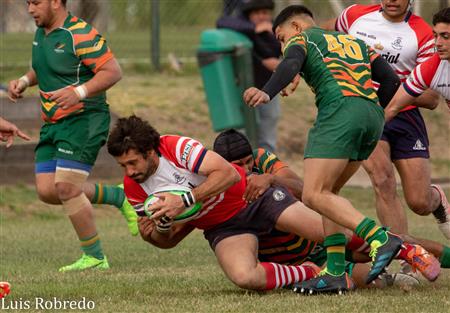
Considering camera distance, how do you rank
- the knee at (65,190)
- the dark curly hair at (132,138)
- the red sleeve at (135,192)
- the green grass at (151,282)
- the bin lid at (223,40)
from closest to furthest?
the green grass at (151,282)
the dark curly hair at (132,138)
the red sleeve at (135,192)
the knee at (65,190)
the bin lid at (223,40)

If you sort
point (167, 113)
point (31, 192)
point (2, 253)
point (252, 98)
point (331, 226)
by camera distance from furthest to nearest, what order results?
point (167, 113)
point (31, 192)
point (2, 253)
point (331, 226)
point (252, 98)

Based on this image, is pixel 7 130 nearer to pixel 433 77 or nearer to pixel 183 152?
pixel 183 152

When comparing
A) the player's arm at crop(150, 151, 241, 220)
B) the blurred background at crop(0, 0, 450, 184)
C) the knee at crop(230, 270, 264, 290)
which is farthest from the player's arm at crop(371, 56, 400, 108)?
the blurred background at crop(0, 0, 450, 184)

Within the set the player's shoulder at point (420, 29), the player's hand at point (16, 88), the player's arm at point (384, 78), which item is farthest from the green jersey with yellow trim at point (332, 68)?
the player's hand at point (16, 88)

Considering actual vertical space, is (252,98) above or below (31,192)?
above

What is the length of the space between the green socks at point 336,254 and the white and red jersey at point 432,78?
3.97 feet

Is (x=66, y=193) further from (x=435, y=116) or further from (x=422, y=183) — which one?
(x=435, y=116)

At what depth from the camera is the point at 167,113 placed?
16594mm

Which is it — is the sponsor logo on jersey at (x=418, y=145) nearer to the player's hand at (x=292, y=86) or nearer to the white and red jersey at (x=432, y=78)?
the white and red jersey at (x=432, y=78)

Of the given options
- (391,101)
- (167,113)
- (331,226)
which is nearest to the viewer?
(331,226)

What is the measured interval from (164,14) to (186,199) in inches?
464

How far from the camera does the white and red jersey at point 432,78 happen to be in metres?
7.79

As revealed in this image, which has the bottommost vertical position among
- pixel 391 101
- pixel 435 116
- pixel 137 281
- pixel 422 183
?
pixel 435 116

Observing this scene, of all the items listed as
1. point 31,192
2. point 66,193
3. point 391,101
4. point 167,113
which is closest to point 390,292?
point 391,101
